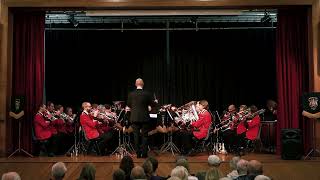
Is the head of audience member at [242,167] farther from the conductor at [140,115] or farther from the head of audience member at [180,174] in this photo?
the conductor at [140,115]

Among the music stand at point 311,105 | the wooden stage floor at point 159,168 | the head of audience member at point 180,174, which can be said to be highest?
the music stand at point 311,105

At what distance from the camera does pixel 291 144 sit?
10.2m

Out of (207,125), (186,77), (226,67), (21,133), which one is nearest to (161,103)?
(186,77)

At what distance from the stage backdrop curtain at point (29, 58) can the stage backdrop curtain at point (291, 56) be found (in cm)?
549

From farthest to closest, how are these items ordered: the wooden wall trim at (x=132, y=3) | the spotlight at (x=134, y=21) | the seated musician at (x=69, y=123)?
the spotlight at (x=134, y=21), the seated musician at (x=69, y=123), the wooden wall trim at (x=132, y=3)

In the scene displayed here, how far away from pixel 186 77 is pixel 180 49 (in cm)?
85

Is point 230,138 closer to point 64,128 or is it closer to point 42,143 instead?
point 64,128

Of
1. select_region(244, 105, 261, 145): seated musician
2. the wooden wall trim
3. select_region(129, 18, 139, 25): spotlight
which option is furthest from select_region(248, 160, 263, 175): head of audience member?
select_region(129, 18, 139, 25): spotlight

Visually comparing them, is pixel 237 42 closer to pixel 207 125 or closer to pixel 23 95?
pixel 207 125

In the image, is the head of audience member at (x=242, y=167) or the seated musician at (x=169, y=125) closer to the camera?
the head of audience member at (x=242, y=167)

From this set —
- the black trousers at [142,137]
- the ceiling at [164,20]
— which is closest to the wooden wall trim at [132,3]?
the ceiling at [164,20]

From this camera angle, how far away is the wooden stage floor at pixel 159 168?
9.15 meters

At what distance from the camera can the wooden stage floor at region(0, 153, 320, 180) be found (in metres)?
Answer: 9.15

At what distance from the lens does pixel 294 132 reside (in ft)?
34.0
